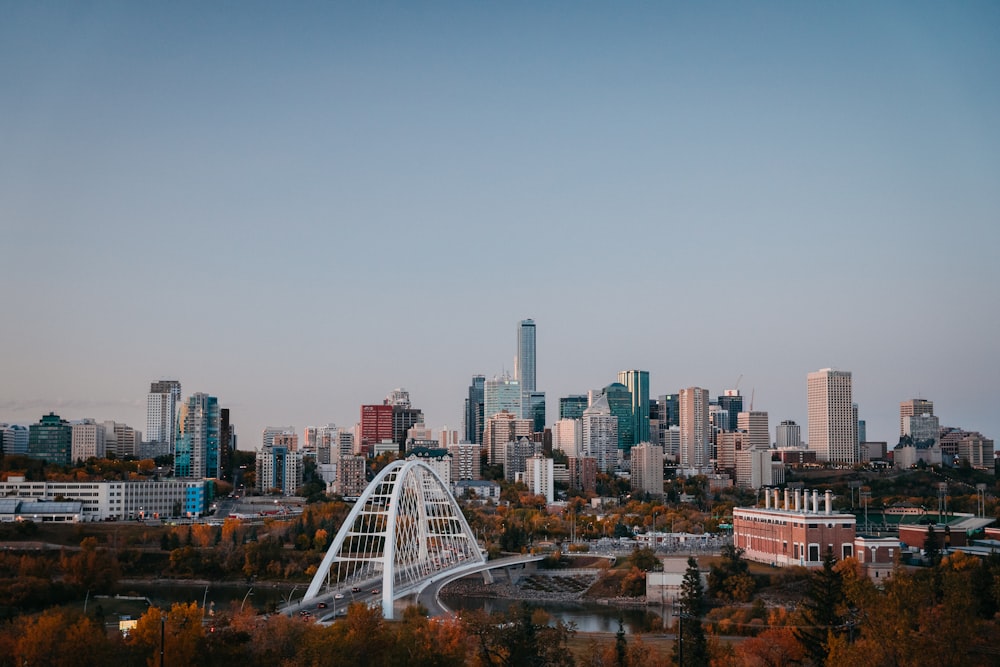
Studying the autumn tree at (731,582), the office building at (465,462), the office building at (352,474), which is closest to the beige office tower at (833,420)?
the office building at (465,462)

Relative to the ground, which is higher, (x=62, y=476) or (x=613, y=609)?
(x=62, y=476)

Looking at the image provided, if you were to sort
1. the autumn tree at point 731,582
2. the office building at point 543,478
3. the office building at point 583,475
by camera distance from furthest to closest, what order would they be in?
the office building at point 583,475 < the office building at point 543,478 < the autumn tree at point 731,582

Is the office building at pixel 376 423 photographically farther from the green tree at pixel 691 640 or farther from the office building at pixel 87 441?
the green tree at pixel 691 640

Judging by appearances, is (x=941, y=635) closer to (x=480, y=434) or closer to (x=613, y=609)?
(x=613, y=609)

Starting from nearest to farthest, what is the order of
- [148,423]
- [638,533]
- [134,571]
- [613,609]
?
1. [613,609]
2. [134,571]
3. [638,533]
4. [148,423]

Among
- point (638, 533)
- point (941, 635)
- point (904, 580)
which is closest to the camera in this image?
point (941, 635)

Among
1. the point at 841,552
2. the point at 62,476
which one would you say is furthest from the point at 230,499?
the point at 841,552
